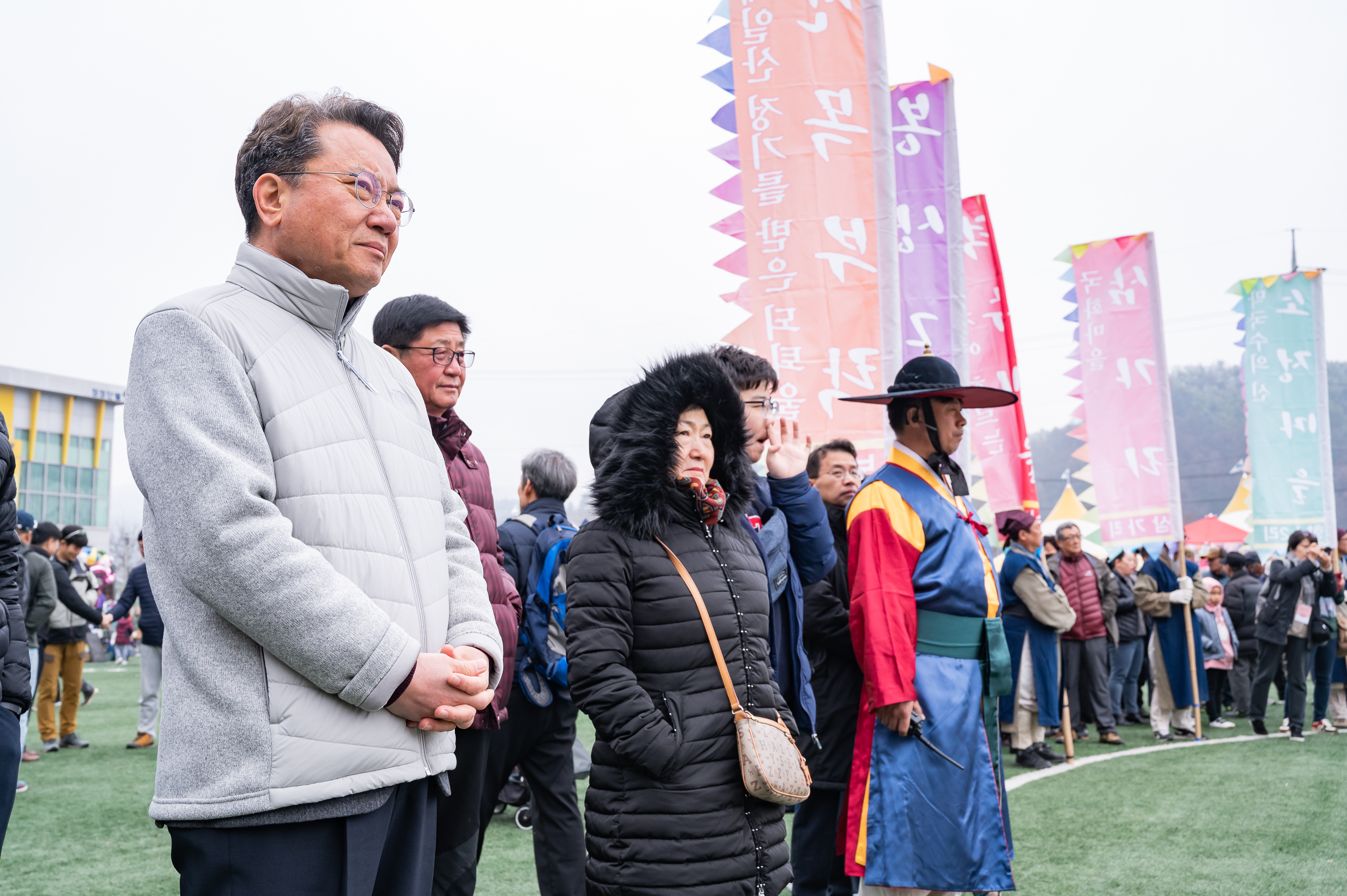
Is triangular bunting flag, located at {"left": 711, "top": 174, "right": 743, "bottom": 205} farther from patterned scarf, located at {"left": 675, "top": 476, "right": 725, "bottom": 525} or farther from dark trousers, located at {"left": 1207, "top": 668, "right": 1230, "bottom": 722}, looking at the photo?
dark trousers, located at {"left": 1207, "top": 668, "right": 1230, "bottom": 722}

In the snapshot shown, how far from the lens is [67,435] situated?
3838 cm

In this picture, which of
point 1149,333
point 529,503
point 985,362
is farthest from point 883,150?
point 1149,333

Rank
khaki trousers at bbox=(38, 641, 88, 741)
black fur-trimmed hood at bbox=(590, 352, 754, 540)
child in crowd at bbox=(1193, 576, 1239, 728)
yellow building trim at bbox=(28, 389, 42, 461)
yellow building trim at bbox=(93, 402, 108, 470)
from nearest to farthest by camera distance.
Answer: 1. black fur-trimmed hood at bbox=(590, 352, 754, 540)
2. khaki trousers at bbox=(38, 641, 88, 741)
3. child in crowd at bbox=(1193, 576, 1239, 728)
4. yellow building trim at bbox=(28, 389, 42, 461)
5. yellow building trim at bbox=(93, 402, 108, 470)

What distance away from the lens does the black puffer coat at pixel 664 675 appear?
8.57 feet

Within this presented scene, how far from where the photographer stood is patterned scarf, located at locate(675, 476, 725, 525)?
9.53 feet

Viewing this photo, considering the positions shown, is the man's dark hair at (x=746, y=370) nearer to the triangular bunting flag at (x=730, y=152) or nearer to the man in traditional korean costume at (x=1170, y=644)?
the triangular bunting flag at (x=730, y=152)

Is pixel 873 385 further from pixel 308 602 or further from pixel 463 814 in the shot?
pixel 308 602

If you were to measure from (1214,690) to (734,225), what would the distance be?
10028 mm

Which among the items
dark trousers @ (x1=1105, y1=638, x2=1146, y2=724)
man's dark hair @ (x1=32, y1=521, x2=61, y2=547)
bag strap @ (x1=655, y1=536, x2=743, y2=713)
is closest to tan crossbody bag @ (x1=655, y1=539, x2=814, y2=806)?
bag strap @ (x1=655, y1=536, x2=743, y2=713)

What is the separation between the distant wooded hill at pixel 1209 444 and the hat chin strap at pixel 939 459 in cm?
7143

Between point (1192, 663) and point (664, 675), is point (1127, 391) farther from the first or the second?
point (664, 675)

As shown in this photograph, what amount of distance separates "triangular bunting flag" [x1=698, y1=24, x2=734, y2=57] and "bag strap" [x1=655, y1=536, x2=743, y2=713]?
165 inches

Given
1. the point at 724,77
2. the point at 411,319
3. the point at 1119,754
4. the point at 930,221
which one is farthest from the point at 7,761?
the point at 1119,754

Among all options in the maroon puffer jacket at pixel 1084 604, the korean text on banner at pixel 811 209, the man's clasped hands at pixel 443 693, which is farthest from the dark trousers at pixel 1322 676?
the man's clasped hands at pixel 443 693
